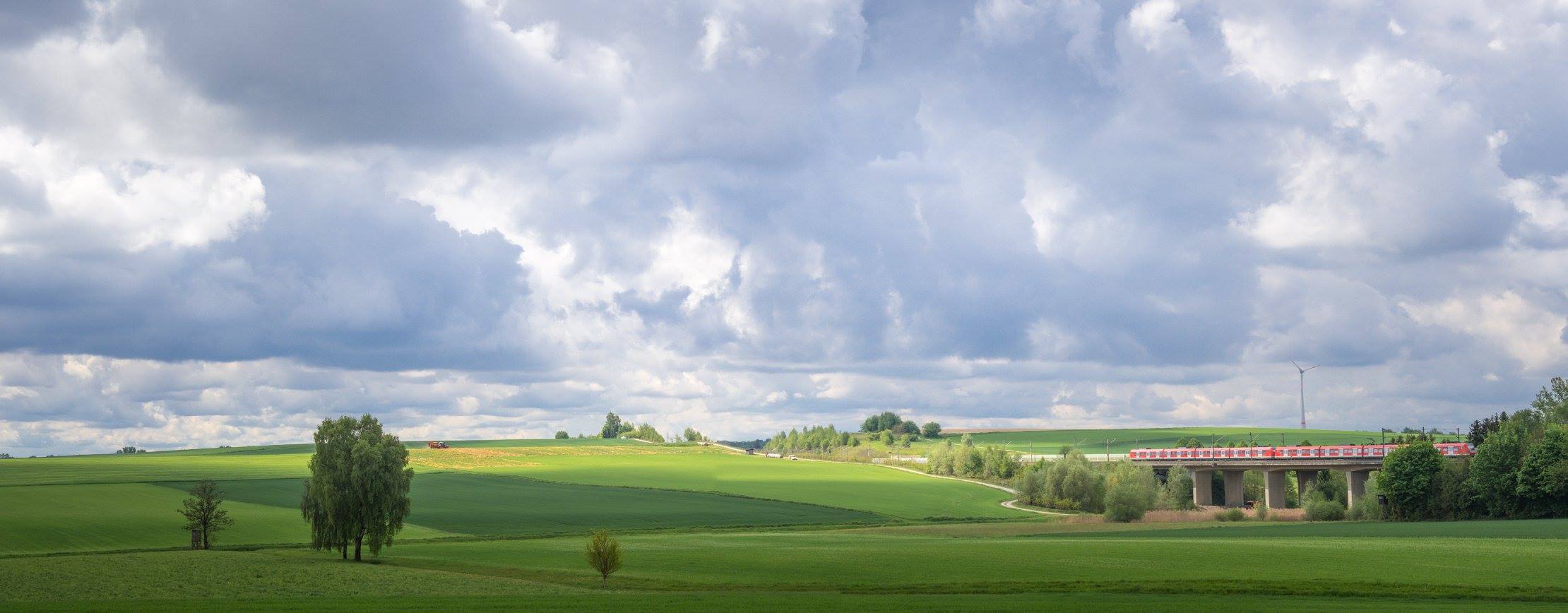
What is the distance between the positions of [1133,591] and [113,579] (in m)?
47.1

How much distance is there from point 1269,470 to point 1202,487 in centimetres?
1067

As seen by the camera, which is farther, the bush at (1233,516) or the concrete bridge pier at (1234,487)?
the concrete bridge pier at (1234,487)

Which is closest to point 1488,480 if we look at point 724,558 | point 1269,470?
point 1269,470

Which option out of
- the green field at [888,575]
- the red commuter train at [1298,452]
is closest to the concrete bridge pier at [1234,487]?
the red commuter train at [1298,452]

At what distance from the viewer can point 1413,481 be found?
11619 centimetres

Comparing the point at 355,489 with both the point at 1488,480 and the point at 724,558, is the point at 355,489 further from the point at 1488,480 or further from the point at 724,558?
the point at 1488,480

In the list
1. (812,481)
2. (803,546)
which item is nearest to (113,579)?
(803,546)

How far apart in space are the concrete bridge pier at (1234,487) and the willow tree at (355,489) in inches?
4167

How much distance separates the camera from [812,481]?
169 m

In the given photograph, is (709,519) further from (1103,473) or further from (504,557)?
(1103,473)

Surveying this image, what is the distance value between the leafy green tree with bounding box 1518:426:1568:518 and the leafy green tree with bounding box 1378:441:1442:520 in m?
7.81

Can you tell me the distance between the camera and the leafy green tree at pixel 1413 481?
116 metres

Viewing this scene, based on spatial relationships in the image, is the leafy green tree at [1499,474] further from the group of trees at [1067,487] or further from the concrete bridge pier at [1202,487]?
the group of trees at [1067,487]

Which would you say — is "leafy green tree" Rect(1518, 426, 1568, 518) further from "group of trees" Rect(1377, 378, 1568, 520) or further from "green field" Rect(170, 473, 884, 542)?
"green field" Rect(170, 473, 884, 542)
